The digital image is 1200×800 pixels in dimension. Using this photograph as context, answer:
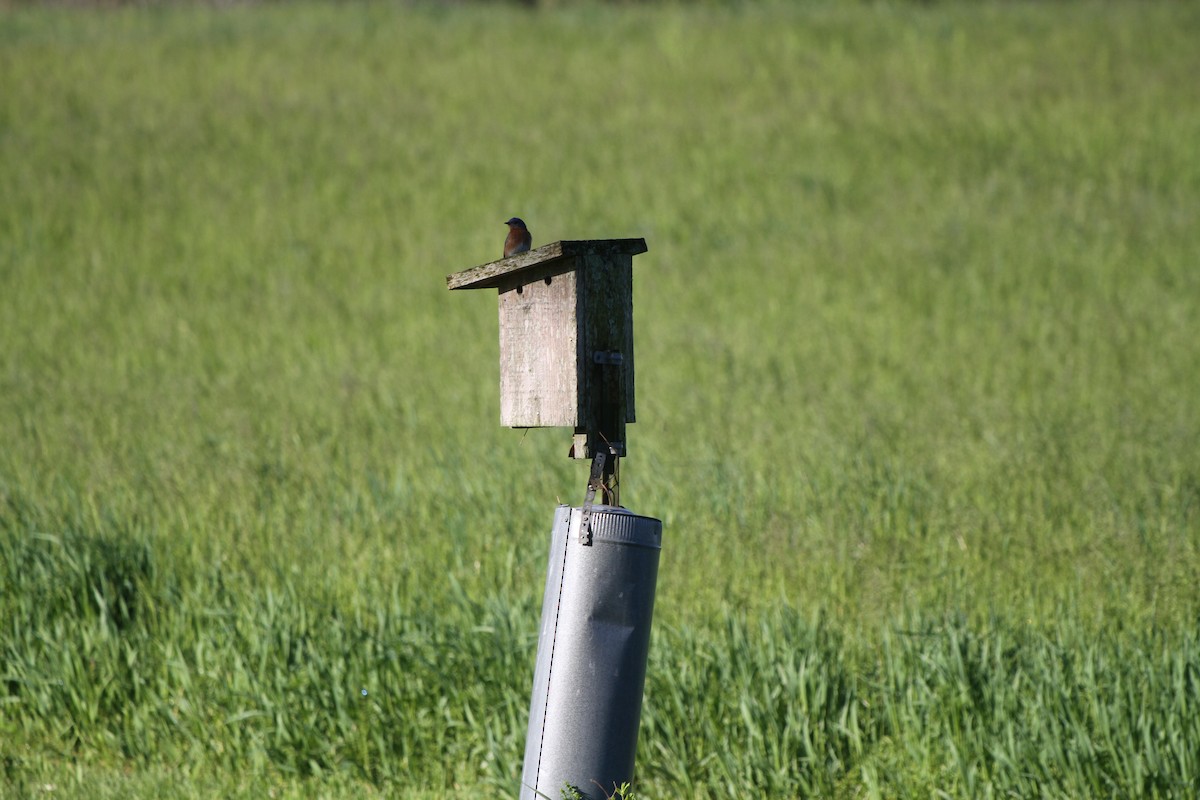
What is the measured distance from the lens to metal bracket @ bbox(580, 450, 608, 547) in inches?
104

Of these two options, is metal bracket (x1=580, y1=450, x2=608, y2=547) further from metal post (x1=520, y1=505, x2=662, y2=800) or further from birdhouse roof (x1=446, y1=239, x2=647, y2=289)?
birdhouse roof (x1=446, y1=239, x2=647, y2=289)

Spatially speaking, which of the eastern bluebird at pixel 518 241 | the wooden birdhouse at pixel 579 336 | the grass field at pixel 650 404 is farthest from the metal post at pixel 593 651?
the grass field at pixel 650 404

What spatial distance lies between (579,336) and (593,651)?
76 centimetres

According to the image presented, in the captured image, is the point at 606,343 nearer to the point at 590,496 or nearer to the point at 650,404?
the point at 590,496

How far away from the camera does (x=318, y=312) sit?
33.2 feet

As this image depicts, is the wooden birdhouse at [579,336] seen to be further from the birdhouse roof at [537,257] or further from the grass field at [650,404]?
the grass field at [650,404]

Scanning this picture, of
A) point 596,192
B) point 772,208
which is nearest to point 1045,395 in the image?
point 772,208

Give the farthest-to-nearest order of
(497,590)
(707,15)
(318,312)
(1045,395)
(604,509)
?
1. (707,15)
2. (318,312)
3. (1045,395)
4. (497,590)
5. (604,509)

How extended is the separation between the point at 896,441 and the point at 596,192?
22.3ft

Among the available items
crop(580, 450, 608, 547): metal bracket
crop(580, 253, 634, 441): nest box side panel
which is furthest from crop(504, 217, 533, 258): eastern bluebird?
crop(580, 450, 608, 547): metal bracket

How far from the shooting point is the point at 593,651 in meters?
2.68

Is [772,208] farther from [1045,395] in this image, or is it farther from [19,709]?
[19,709]

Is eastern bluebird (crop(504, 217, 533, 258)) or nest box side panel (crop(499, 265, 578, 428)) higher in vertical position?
eastern bluebird (crop(504, 217, 533, 258))

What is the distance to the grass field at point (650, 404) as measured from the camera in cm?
376
